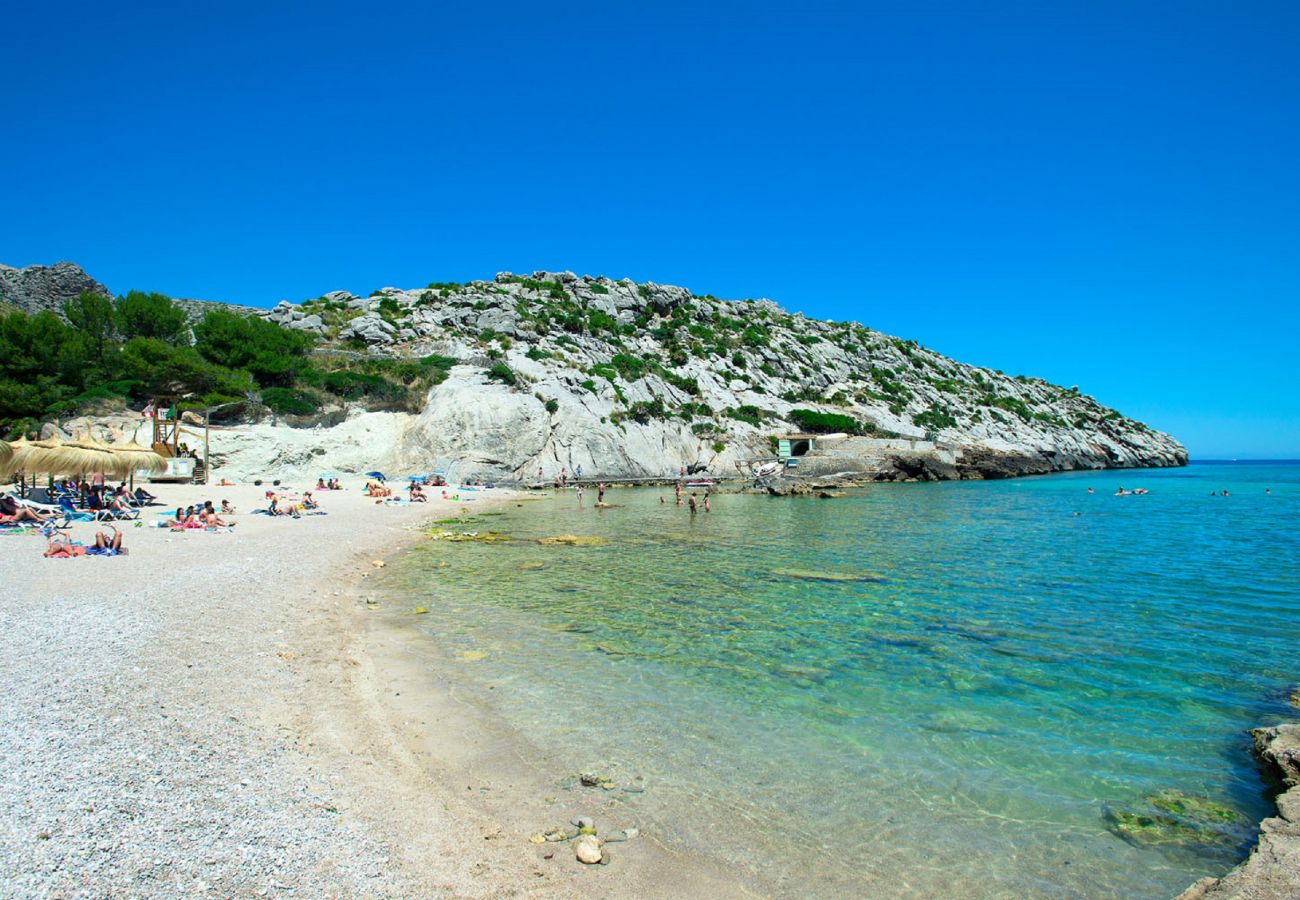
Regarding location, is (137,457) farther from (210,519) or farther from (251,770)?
(251,770)

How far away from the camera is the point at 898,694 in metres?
8.52

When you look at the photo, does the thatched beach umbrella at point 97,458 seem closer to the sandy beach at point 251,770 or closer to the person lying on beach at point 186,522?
the person lying on beach at point 186,522

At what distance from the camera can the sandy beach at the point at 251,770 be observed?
4078mm

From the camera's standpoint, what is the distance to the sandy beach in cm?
408

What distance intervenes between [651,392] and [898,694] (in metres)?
55.5

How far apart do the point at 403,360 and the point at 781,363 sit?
160 ft

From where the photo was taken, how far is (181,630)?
8992 mm

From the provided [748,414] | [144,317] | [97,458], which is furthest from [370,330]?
[97,458]

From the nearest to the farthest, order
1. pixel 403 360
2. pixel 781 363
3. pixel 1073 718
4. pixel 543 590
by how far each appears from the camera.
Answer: pixel 1073 718, pixel 543 590, pixel 403 360, pixel 781 363

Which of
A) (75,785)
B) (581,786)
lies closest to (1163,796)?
(581,786)

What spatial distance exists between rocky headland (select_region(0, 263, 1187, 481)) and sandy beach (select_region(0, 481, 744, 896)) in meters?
37.0

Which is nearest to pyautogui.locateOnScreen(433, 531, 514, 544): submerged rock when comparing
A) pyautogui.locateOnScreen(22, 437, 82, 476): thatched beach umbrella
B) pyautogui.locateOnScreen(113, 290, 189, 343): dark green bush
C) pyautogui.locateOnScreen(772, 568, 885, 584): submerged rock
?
pyautogui.locateOnScreen(772, 568, 885, 584): submerged rock

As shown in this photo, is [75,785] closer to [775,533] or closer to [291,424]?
[775,533]

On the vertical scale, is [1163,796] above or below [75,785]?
below
